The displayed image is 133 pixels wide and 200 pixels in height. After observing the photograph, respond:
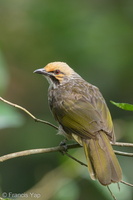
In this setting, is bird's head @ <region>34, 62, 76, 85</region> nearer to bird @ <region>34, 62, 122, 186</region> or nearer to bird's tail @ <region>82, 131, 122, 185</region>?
bird @ <region>34, 62, 122, 186</region>

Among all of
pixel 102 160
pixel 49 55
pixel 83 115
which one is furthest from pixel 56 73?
pixel 49 55

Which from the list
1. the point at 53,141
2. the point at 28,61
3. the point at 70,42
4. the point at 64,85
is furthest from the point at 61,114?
the point at 28,61

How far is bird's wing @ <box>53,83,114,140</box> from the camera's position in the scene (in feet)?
15.6

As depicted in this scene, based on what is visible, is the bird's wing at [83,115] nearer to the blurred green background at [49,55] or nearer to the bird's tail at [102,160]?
the bird's tail at [102,160]

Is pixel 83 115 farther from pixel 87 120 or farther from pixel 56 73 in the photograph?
pixel 56 73

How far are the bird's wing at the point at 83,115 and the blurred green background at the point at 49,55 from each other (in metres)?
1.66

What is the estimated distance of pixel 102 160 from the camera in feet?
14.5

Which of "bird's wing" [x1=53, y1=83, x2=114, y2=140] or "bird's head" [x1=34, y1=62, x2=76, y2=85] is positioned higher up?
"bird's head" [x1=34, y1=62, x2=76, y2=85]

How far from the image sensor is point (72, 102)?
521cm

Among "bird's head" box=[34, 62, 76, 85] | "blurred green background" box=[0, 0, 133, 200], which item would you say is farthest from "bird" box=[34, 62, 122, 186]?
"blurred green background" box=[0, 0, 133, 200]

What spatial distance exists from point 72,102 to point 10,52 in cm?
407

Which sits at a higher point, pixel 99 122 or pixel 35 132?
pixel 99 122

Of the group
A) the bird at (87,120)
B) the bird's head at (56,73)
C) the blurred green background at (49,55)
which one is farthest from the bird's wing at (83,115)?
the blurred green background at (49,55)

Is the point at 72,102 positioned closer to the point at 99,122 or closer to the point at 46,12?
the point at 99,122
